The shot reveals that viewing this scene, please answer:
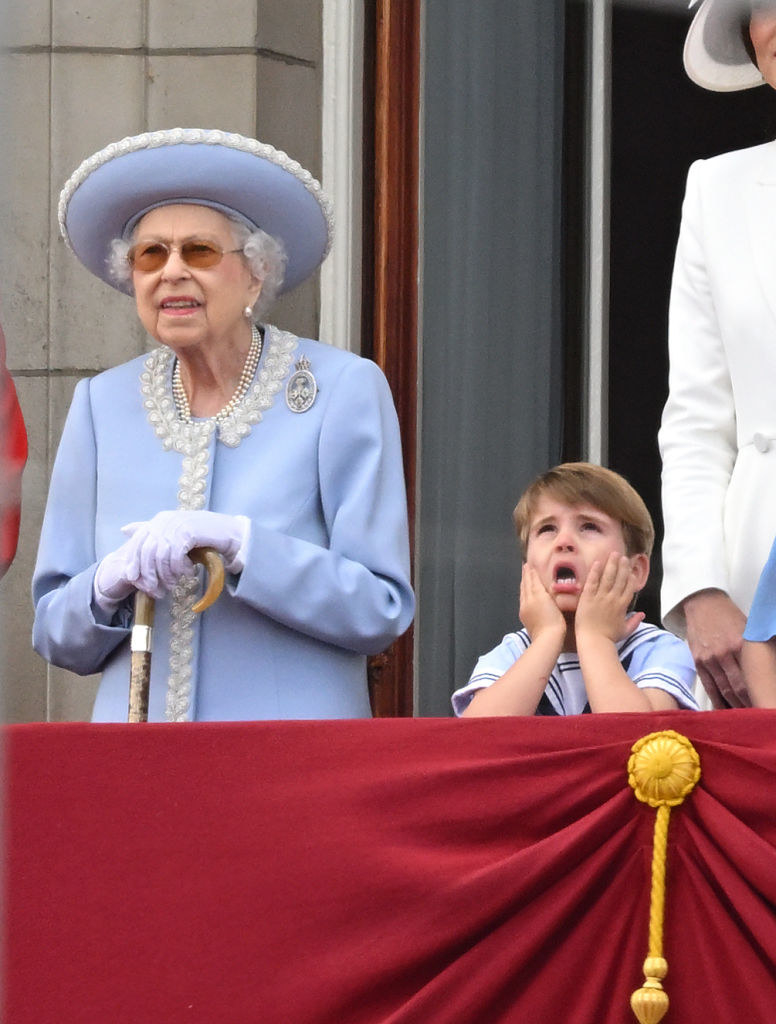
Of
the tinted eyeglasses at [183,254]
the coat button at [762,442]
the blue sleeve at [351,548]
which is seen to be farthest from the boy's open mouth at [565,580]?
the tinted eyeglasses at [183,254]

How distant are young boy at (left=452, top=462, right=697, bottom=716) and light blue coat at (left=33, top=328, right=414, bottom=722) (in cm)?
20

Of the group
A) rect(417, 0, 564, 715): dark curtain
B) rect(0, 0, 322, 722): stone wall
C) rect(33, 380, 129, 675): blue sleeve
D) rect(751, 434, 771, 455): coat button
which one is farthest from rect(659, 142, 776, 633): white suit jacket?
rect(0, 0, 322, 722): stone wall

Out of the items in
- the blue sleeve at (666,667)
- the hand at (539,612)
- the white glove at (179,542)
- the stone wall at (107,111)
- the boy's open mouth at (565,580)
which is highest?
the stone wall at (107,111)

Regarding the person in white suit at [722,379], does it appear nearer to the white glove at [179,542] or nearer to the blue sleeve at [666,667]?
the blue sleeve at [666,667]

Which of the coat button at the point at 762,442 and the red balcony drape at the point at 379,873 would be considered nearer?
the red balcony drape at the point at 379,873

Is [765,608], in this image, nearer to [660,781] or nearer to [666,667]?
[666,667]

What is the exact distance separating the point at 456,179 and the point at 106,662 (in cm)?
185

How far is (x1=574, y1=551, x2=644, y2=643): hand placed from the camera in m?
2.67

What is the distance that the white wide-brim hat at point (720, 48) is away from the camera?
2.87m

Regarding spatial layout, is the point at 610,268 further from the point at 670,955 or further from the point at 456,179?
the point at 670,955

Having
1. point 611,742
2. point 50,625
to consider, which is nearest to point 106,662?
point 50,625

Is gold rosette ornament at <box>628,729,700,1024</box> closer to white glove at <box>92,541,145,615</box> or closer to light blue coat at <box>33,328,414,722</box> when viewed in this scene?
light blue coat at <box>33,328,414,722</box>

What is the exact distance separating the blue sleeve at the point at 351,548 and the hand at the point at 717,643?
439 millimetres

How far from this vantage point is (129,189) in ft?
9.95
